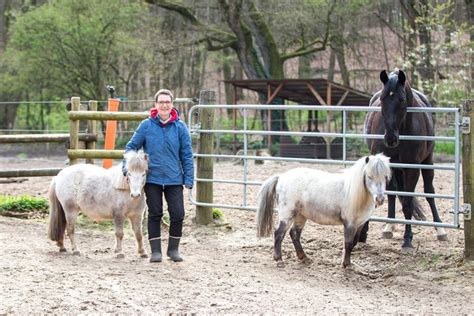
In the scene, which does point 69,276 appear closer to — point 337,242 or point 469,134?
point 337,242

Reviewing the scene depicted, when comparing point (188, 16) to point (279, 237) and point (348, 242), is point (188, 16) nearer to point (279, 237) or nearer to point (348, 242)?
point (279, 237)

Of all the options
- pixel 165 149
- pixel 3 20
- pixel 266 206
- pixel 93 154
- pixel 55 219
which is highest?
pixel 3 20

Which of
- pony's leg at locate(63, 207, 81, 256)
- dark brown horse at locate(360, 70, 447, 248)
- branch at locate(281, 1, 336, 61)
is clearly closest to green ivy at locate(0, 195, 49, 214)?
pony's leg at locate(63, 207, 81, 256)

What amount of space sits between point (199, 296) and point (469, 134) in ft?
8.65

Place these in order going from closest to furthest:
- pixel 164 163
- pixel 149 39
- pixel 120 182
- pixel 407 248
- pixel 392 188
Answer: pixel 164 163 → pixel 120 182 → pixel 407 248 → pixel 392 188 → pixel 149 39

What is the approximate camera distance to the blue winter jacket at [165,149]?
21.5ft

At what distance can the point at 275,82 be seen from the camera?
19.9 meters

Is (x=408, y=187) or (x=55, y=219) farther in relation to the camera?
(x=408, y=187)

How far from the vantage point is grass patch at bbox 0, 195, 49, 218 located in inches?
354

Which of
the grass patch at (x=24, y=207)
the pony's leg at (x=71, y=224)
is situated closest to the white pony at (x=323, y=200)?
the pony's leg at (x=71, y=224)

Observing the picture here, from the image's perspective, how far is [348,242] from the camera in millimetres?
6328

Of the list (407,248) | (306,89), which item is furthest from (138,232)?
(306,89)

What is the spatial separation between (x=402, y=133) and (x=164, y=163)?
90.2 inches

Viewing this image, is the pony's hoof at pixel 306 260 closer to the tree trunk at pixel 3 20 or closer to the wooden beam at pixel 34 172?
the wooden beam at pixel 34 172
